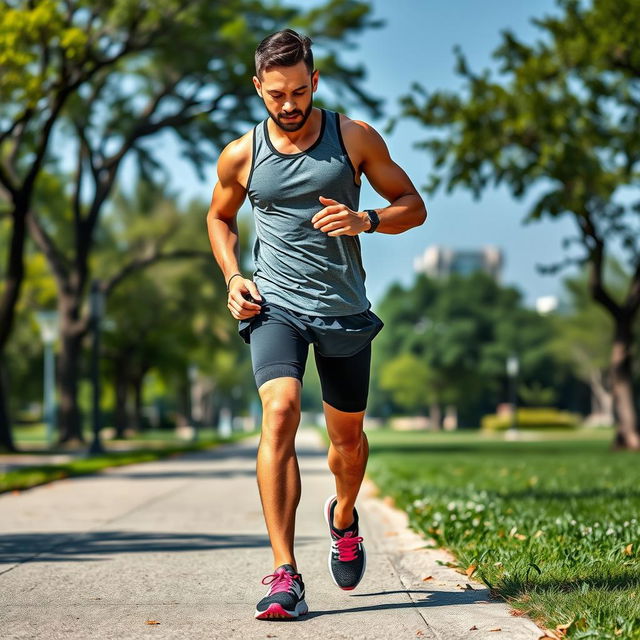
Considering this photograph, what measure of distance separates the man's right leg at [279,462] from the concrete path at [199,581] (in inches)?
14.5

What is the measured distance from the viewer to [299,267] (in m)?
4.86

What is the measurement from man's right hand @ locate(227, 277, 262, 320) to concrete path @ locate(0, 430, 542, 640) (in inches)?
Result: 48.9

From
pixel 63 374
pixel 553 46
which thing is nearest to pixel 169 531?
pixel 553 46

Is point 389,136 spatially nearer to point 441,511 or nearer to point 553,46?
point 553,46

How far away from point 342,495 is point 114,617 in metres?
1.13

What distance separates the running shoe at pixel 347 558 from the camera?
5070 millimetres

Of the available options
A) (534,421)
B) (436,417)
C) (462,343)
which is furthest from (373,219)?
(436,417)

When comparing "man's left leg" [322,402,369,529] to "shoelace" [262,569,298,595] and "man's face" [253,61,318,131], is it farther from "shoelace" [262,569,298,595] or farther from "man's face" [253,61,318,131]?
"man's face" [253,61,318,131]

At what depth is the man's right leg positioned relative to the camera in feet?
15.1

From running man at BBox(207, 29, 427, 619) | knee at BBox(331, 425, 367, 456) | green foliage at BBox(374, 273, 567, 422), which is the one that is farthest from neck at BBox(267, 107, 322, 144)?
green foliage at BBox(374, 273, 567, 422)

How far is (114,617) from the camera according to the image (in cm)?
468

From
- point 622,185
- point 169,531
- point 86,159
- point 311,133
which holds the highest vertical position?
point 86,159

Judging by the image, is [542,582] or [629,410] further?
[629,410]

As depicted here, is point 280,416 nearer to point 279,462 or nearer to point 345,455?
point 279,462
